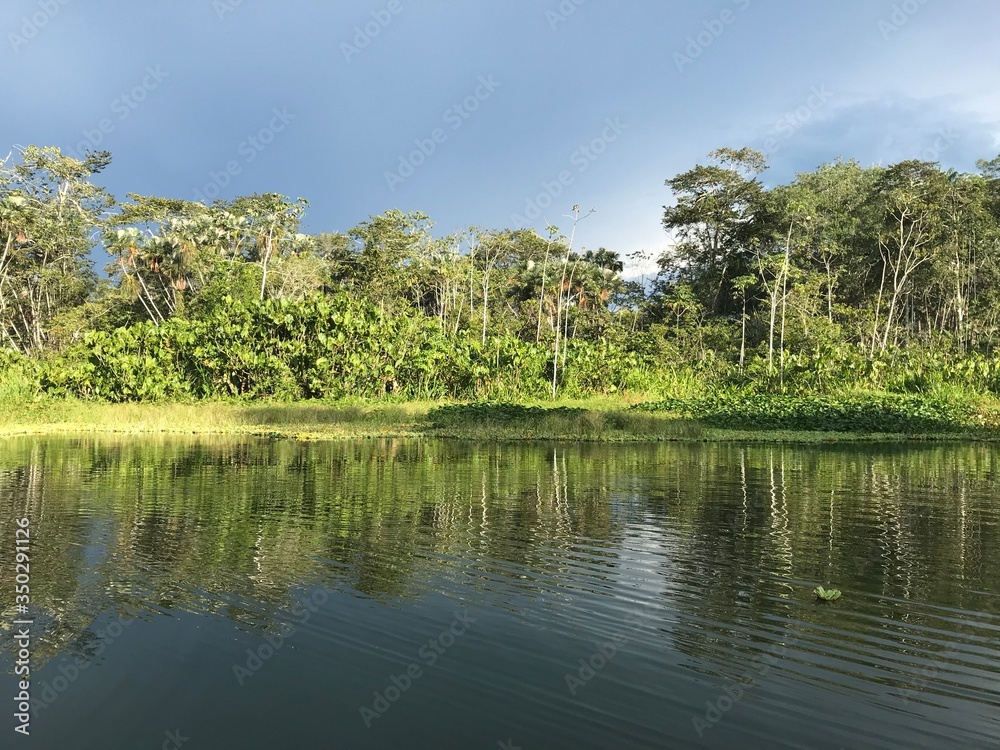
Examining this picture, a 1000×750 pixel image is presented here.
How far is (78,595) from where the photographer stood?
5.26 metres

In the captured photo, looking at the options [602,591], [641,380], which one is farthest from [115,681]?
[641,380]

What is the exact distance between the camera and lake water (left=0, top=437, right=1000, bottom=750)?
3480mm

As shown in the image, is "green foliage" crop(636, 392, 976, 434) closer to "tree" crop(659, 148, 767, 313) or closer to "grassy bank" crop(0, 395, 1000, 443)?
"grassy bank" crop(0, 395, 1000, 443)

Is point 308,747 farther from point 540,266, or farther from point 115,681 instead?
point 540,266

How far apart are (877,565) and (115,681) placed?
5490 millimetres
